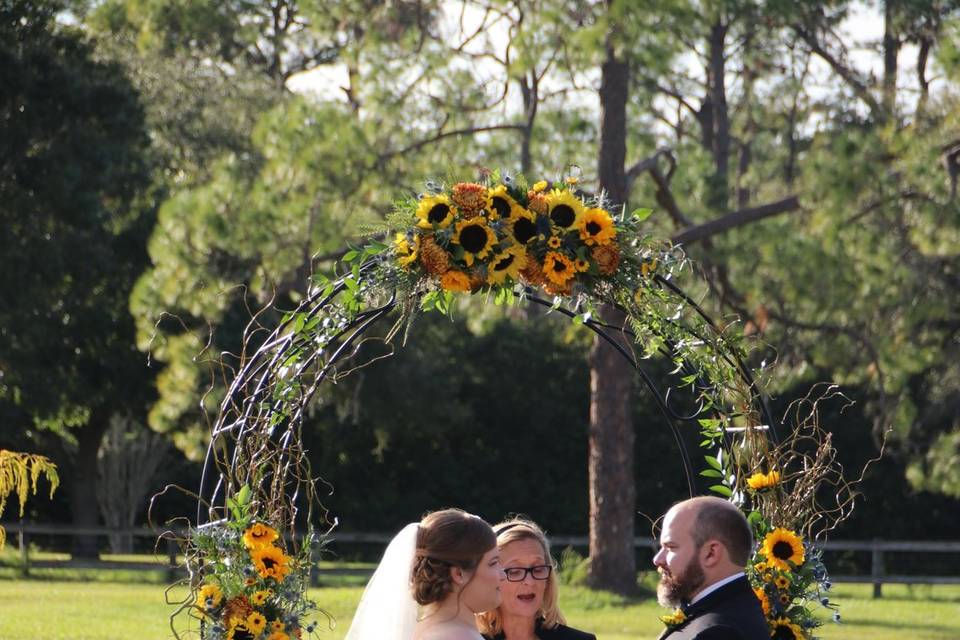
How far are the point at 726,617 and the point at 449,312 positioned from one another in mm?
1955

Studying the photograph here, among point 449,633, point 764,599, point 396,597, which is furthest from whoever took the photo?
point 764,599

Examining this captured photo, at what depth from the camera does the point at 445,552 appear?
15.5 feet

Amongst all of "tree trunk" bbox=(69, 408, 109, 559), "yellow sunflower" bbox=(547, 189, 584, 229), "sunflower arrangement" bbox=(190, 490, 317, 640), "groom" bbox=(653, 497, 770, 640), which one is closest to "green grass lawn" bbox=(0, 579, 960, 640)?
"tree trunk" bbox=(69, 408, 109, 559)

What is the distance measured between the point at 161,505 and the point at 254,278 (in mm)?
8938

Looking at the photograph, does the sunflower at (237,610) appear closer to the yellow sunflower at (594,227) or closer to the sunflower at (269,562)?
the sunflower at (269,562)

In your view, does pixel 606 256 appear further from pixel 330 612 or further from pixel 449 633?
pixel 330 612

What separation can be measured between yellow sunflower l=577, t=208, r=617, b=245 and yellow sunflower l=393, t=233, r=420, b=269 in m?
0.71

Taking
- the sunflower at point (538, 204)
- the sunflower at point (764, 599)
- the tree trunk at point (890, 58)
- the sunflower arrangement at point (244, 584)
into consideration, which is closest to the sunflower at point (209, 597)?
the sunflower arrangement at point (244, 584)

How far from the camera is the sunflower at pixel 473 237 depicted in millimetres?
6105

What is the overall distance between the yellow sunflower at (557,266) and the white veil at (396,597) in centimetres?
162

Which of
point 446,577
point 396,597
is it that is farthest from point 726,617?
point 396,597

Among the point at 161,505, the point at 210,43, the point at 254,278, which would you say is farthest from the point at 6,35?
the point at 210,43

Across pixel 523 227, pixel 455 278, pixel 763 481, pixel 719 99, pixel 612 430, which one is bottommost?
pixel 763 481

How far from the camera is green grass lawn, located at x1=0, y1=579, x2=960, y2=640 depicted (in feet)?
42.3
